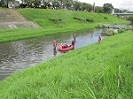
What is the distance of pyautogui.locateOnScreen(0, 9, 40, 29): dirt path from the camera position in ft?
163

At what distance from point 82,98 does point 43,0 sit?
85.6 m

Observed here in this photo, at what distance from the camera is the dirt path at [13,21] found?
163 feet

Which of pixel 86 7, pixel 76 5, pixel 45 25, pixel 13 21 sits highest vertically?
pixel 76 5

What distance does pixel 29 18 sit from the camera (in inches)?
2411

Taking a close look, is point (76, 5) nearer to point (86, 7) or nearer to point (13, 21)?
point (86, 7)

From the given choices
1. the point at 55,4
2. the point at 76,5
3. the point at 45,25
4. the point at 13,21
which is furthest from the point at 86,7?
the point at 13,21

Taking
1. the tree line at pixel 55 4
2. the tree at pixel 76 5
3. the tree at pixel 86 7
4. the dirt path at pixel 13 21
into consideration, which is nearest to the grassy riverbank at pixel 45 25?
the dirt path at pixel 13 21

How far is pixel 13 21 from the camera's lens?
53.9 metres

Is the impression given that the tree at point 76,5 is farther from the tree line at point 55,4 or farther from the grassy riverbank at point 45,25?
the grassy riverbank at point 45,25

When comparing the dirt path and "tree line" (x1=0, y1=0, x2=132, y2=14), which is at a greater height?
"tree line" (x1=0, y1=0, x2=132, y2=14)

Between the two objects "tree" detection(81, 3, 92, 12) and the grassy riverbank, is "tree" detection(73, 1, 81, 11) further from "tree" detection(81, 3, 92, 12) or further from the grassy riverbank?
the grassy riverbank

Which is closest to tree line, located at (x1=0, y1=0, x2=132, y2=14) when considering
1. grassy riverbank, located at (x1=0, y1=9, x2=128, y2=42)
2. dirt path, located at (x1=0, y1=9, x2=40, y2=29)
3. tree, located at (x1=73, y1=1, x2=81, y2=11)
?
tree, located at (x1=73, y1=1, x2=81, y2=11)

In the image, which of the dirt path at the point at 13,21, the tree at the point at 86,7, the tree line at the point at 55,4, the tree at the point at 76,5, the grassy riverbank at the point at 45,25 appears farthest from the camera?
the tree at the point at 86,7

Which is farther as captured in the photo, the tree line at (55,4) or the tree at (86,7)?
the tree at (86,7)
